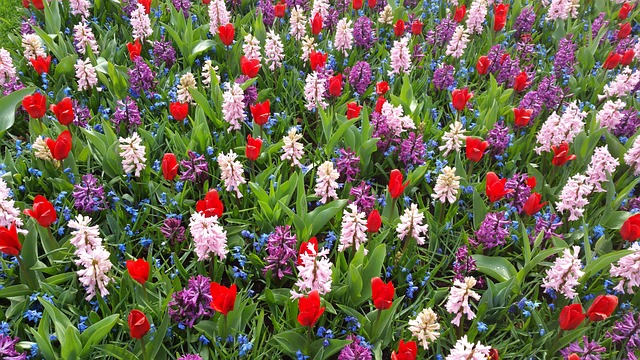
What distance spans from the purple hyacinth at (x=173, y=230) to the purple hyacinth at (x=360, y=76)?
188 centimetres

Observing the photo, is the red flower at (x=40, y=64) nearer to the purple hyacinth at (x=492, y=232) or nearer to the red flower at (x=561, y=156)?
the purple hyacinth at (x=492, y=232)

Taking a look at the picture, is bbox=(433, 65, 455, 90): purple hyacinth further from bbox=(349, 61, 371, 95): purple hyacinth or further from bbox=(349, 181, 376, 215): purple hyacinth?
bbox=(349, 181, 376, 215): purple hyacinth

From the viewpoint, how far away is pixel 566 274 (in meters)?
2.79

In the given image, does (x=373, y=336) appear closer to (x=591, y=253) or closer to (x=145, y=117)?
(x=591, y=253)

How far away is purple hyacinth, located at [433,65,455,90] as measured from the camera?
443cm

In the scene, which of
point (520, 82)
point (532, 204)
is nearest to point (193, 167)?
point (532, 204)

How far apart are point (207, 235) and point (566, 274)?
5.69 ft

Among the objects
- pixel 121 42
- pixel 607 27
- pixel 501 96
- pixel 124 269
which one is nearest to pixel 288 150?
pixel 124 269

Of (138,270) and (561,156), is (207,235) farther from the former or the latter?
(561,156)

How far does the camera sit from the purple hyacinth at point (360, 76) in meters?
4.36

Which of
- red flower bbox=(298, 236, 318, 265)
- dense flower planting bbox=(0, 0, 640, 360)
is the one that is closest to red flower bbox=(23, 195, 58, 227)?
dense flower planting bbox=(0, 0, 640, 360)

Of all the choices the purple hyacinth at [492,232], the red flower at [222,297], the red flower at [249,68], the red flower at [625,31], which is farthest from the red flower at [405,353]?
the red flower at [625,31]

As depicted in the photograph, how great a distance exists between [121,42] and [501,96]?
3.19 metres

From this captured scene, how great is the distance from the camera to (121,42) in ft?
16.3
